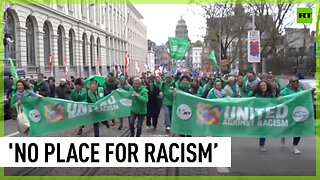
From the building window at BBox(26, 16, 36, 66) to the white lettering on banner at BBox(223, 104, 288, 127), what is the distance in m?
28.7

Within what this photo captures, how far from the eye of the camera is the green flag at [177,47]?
22016 millimetres

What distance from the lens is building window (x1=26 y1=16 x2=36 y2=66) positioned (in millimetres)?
33438

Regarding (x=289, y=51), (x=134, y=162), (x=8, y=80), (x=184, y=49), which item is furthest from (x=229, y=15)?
(x=134, y=162)

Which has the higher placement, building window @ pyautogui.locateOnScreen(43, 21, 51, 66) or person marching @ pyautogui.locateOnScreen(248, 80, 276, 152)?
building window @ pyautogui.locateOnScreen(43, 21, 51, 66)

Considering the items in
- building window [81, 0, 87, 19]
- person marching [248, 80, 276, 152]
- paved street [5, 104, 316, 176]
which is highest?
building window [81, 0, 87, 19]

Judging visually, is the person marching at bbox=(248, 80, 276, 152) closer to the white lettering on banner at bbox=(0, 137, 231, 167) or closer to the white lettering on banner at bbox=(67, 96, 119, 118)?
the white lettering on banner at bbox=(0, 137, 231, 167)

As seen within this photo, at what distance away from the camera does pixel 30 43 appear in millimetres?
33938

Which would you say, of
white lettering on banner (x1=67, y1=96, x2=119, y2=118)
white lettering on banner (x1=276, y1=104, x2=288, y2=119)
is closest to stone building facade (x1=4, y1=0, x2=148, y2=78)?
white lettering on banner (x1=67, y1=96, x2=119, y2=118)

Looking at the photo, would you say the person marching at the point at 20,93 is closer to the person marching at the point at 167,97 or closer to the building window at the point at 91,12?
the person marching at the point at 167,97

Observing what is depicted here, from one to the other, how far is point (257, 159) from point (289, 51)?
1439 inches

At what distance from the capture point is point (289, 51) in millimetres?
42219

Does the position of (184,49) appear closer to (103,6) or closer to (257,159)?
(257,159)

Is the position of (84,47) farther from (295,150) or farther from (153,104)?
(295,150)

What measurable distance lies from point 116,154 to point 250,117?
2546mm
